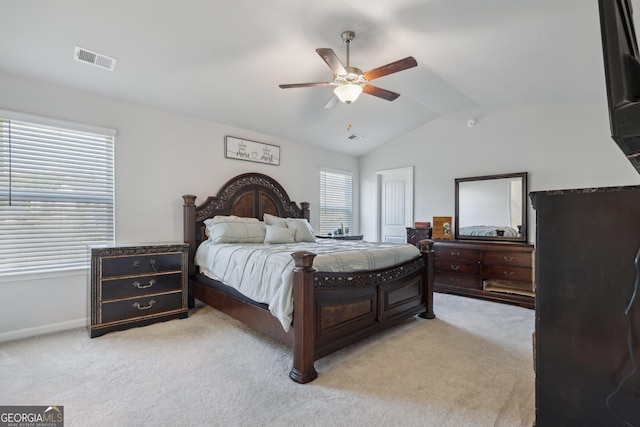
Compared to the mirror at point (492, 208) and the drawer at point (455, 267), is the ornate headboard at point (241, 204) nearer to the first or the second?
the drawer at point (455, 267)

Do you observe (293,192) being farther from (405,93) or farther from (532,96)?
(532,96)

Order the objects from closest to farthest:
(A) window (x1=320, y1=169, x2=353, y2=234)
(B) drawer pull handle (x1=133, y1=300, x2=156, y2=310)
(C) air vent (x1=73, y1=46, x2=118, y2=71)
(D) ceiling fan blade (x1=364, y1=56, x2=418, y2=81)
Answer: (D) ceiling fan blade (x1=364, y1=56, x2=418, y2=81) → (C) air vent (x1=73, y1=46, x2=118, y2=71) → (B) drawer pull handle (x1=133, y1=300, x2=156, y2=310) → (A) window (x1=320, y1=169, x2=353, y2=234)

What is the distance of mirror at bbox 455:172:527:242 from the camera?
14.9 ft

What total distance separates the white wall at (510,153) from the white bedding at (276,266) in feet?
7.61

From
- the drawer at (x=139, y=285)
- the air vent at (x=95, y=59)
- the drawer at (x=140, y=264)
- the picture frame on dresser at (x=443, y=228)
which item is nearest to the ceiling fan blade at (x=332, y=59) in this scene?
the air vent at (x=95, y=59)

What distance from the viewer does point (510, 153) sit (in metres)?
4.63

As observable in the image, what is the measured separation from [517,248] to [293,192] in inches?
134

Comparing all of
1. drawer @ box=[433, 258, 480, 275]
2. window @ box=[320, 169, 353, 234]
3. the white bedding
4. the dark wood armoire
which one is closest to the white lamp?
the white bedding

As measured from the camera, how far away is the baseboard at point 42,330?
9.41 feet

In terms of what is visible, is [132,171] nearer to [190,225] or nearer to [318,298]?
[190,225]

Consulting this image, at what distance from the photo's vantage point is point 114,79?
3182mm

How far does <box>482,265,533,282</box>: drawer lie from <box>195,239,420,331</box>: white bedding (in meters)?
1.59

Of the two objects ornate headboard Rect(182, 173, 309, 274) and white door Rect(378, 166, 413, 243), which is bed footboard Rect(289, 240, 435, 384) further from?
white door Rect(378, 166, 413, 243)

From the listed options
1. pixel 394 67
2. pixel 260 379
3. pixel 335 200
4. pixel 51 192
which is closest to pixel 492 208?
pixel 335 200
